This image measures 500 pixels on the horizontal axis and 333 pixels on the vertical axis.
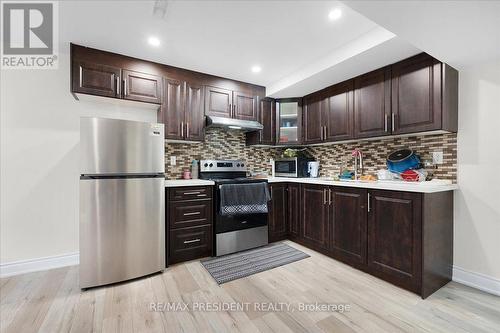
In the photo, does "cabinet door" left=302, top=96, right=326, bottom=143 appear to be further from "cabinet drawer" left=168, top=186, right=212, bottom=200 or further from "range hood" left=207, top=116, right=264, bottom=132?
"cabinet drawer" left=168, top=186, right=212, bottom=200

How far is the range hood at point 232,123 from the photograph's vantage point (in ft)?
9.79

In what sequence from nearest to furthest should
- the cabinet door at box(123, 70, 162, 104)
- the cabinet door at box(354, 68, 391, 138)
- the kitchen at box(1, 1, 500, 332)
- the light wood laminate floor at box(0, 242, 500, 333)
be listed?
the light wood laminate floor at box(0, 242, 500, 333)
the kitchen at box(1, 1, 500, 332)
the cabinet door at box(354, 68, 391, 138)
the cabinet door at box(123, 70, 162, 104)

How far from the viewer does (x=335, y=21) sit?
1936mm

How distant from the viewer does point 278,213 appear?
3266mm

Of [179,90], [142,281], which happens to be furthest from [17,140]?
[142,281]

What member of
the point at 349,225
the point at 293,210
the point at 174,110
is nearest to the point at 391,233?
the point at 349,225

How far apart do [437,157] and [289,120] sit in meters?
2.00

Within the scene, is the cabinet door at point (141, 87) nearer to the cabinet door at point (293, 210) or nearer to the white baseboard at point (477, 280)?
the cabinet door at point (293, 210)

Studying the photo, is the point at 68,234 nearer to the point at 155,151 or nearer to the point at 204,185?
the point at 155,151

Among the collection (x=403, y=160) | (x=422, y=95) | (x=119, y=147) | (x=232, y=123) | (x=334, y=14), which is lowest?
(x=403, y=160)

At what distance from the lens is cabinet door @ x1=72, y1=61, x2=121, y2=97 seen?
2.36 meters

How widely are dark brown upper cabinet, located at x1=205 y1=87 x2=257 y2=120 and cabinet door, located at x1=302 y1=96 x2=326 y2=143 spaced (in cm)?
82

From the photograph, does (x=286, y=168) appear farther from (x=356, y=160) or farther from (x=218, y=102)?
(x=218, y=102)

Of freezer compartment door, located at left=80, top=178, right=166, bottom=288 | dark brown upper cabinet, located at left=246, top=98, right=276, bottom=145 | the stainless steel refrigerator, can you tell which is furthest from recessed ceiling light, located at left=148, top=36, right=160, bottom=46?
dark brown upper cabinet, located at left=246, top=98, right=276, bottom=145
